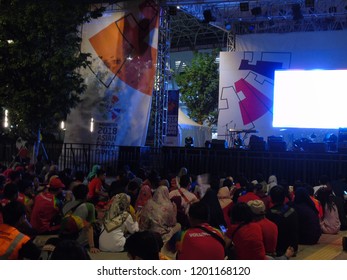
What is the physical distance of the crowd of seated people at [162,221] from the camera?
3.84 metres

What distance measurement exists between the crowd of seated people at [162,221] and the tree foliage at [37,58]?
18.3 feet

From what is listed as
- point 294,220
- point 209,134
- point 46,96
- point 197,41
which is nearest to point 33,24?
point 46,96

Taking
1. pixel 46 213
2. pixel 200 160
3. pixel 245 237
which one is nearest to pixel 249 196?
pixel 245 237

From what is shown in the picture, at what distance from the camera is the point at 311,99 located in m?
16.5

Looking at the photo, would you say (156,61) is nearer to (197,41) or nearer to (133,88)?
(133,88)

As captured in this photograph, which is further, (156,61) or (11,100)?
(156,61)

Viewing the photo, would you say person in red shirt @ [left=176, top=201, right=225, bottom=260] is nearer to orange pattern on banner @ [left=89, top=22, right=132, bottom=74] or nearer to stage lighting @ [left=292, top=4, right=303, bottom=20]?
orange pattern on banner @ [left=89, top=22, right=132, bottom=74]

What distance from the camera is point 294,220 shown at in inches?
225

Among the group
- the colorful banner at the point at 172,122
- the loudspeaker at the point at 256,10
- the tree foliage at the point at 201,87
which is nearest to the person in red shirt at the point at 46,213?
the colorful banner at the point at 172,122

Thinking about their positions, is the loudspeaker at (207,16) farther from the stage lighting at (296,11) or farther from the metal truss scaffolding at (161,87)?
the stage lighting at (296,11)

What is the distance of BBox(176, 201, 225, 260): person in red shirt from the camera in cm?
383

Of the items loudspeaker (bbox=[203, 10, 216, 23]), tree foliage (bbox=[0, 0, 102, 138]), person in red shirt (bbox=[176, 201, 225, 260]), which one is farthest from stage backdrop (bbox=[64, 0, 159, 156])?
person in red shirt (bbox=[176, 201, 225, 260])

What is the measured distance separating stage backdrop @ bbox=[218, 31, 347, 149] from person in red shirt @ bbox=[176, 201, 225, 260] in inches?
611

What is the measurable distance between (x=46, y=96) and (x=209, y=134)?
12.4 meters
